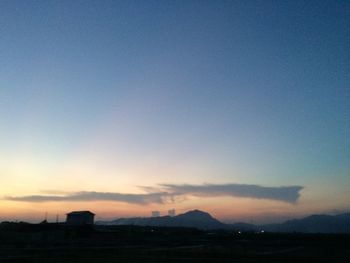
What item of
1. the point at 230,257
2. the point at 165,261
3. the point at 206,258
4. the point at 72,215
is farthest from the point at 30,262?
the point at 72,215

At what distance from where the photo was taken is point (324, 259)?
138 feet

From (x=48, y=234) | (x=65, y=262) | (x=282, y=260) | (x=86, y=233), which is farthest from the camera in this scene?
(x=86, y=233)

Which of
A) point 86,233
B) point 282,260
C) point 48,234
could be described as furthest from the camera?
point 86,233

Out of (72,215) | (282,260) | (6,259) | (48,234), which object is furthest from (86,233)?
(282,260)

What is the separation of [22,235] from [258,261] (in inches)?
2076

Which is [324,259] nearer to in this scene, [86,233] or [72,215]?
[86,233]

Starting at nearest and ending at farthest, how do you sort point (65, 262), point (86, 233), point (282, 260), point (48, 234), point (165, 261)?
point (65, 262)
point (165, 261)
point (282, 260)
point (48, 234)
point (86, 233)

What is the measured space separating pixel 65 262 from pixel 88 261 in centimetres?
203

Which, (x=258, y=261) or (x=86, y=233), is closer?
(x=258, y=261)

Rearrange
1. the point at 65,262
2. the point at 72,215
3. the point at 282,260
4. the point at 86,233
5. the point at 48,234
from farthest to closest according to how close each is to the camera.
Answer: the point at 72,215
the point at 86,233
the point at 48,234
the point at 282,260
the point at 65,262

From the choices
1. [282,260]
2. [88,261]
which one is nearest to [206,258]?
[282,260]

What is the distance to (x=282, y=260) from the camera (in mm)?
40344

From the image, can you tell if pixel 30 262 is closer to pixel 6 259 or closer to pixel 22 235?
pixel 6 259

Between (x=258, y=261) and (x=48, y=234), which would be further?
(x=48, y=234)
